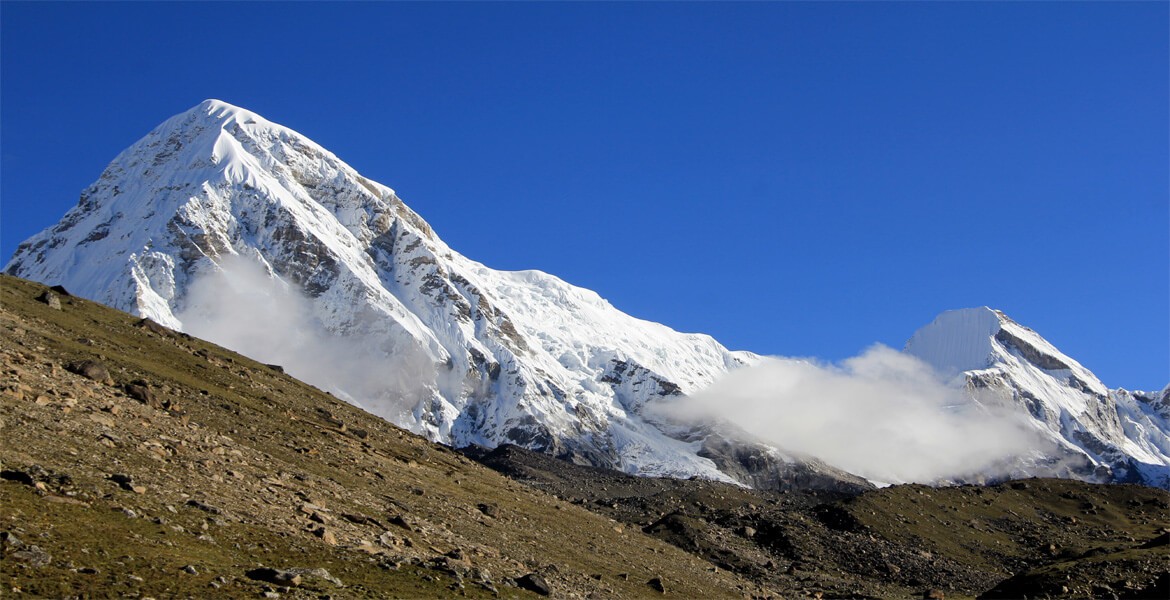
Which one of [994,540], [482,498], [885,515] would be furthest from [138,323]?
[994,540]

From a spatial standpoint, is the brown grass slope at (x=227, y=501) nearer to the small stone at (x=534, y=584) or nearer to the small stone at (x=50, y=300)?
the small stone at (x=534, y=584)

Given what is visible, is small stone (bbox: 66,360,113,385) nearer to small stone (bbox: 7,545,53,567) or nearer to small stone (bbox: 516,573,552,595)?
small stone (bbox: 516,573,552,595)

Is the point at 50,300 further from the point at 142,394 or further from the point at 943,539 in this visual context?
the point at 943,539

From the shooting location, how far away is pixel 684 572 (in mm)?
78812

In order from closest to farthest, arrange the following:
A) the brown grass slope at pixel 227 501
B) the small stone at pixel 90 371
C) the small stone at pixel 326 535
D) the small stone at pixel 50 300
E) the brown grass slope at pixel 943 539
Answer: the brown grass slope at pixel 227 501 < the small stone at pixel 326 535 < the small stone at pixel 90 371 < the small stone at pixel 50 300 < the brown grass slope at pixel 943 539

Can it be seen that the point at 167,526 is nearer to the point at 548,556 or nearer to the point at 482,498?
the point at 548,556

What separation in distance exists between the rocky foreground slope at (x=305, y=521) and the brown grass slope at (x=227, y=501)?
0.15 m

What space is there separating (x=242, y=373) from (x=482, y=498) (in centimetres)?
2678

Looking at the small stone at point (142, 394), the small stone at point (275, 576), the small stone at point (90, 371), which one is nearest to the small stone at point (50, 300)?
the small stone at point (90, 371)

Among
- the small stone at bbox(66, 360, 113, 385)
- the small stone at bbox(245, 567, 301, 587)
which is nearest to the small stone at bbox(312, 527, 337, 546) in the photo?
the small stone at bbox(245, 567, 301, 587)

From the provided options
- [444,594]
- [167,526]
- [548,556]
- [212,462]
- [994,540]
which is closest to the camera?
[167,526]

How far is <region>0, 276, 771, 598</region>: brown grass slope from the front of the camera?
36.1 m

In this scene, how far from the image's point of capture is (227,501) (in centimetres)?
4534

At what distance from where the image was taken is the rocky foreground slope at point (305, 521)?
37.2m
